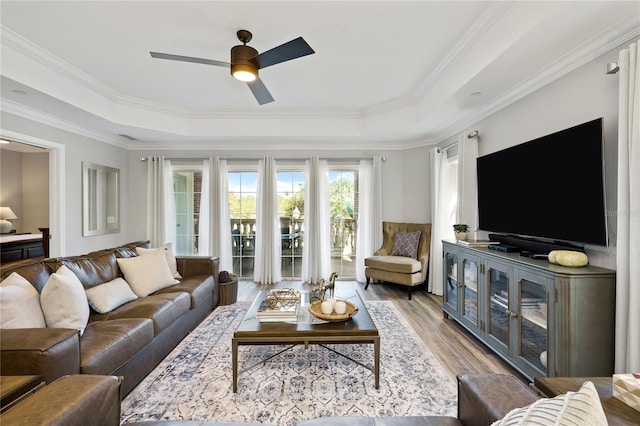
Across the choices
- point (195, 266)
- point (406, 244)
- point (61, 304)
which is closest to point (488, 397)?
point (61, 304)

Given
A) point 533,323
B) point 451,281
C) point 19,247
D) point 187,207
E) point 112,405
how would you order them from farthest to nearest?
point 187,207
point 19,247
point 451,281
point 533,323
point 112,405

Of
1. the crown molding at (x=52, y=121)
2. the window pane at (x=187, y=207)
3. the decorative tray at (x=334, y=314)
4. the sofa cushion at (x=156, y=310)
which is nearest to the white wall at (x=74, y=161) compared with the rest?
the crown molding at (x=52, y=121)

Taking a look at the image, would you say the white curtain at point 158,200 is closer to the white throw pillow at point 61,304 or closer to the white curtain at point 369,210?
the white throw pillow at point 61,304

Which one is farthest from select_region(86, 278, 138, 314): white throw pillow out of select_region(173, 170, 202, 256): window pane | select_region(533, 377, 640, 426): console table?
select_region(533, 377, 640, 426): console table

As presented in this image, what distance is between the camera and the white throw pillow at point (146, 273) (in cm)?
302

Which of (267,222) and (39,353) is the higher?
(267,222)

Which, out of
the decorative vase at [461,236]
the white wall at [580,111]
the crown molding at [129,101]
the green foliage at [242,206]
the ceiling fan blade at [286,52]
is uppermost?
the crown molding at [129,101]

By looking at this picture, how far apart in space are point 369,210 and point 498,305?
9.27 feet

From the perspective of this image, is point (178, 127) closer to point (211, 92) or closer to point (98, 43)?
point (211, 92)

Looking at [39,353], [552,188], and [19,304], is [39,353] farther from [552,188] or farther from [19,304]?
[552,188]

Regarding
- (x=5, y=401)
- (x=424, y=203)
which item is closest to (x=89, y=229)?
(x=5, y=401)

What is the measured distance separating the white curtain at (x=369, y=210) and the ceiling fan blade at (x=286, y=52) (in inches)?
122

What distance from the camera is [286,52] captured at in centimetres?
220

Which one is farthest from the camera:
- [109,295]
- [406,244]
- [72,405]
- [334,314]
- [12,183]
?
[12,183]
